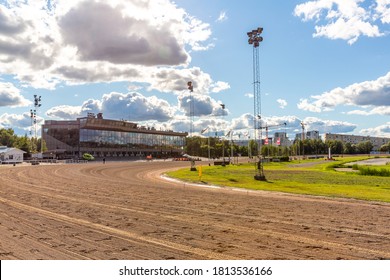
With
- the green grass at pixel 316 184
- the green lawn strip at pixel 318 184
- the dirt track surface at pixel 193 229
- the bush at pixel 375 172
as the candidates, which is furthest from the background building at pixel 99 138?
the dirt track surface at pixel 193 229

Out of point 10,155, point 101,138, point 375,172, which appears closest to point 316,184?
point 375,172

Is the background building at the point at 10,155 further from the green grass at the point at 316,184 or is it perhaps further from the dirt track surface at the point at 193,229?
the dirt track surface at the point at 193,229

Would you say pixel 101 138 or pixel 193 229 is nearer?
pixel 193 229

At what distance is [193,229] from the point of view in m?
13.0

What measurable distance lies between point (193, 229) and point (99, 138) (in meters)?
124

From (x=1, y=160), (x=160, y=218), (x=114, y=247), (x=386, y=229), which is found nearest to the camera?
(x=114, y=247)

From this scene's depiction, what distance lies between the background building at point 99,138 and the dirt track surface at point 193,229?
109 m

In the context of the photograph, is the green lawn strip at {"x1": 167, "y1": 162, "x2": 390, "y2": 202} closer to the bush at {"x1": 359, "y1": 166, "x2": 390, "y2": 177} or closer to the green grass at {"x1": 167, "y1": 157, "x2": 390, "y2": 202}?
the green grass at {"x1": 167, "y1": 157, "x2": 390, "y2": 202}

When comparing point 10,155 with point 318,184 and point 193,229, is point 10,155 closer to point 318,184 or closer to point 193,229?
point 318,184

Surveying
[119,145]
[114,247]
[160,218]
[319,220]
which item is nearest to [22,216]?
[160,218]

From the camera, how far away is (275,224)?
13.9m

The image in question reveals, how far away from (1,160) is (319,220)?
86738 mm

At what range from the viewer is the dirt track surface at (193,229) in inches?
398
